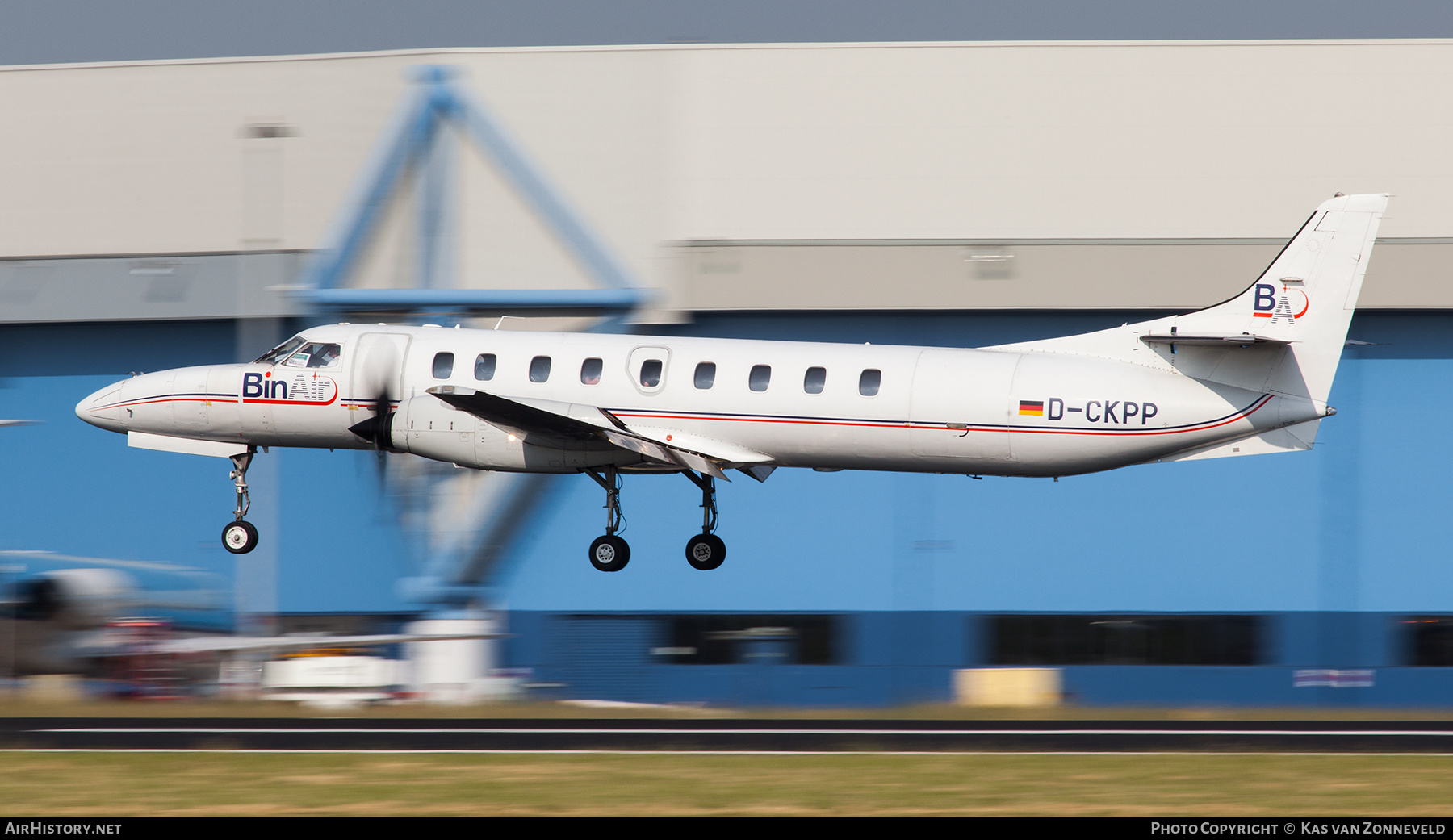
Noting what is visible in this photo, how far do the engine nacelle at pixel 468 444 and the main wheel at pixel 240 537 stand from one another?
3.86 meters

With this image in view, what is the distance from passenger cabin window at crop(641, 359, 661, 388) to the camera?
80.7ft

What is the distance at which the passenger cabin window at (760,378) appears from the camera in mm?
24328

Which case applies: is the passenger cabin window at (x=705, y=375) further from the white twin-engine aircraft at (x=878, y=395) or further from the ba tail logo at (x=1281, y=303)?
the ba tail logo at (x=1281, y=303)

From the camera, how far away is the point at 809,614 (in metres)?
35.6

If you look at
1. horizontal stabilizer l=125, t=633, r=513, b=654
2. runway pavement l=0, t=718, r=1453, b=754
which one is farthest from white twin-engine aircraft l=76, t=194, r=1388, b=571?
horizontal stabilizer l=125, t=633, r=513, b=654

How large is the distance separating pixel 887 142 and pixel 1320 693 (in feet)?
51.0

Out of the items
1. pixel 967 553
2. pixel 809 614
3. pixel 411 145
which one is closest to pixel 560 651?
pixel 809 614

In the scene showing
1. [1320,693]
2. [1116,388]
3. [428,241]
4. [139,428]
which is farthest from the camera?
[428,241]

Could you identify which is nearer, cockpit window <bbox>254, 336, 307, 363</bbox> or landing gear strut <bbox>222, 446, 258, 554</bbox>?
cockpit window <bbox>254, 336, 307, 363</bbox>

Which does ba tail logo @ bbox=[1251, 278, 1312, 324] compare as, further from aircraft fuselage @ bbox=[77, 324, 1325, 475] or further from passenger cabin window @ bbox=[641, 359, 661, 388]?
passenger cabin window @ bbox=[641, 359, 661, 388]

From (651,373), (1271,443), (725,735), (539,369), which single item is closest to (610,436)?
(651,373)

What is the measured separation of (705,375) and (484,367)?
3591 millimetres

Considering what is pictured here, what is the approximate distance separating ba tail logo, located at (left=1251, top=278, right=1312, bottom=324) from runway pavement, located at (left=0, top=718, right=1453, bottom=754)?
725 cm

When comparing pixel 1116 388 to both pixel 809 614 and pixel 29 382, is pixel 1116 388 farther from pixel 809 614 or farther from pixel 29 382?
pixel 29 382
